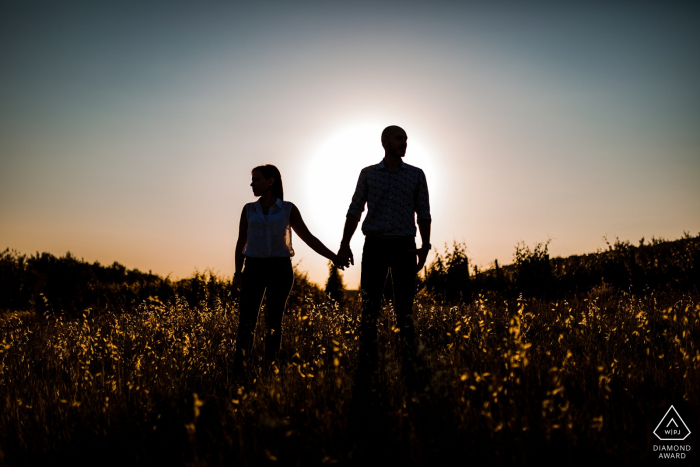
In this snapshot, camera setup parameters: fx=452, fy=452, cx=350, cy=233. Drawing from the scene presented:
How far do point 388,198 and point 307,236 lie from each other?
0.95 m

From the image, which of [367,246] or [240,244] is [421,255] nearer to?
[367,246]

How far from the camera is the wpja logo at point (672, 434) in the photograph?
2.49m

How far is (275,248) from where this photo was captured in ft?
14.4

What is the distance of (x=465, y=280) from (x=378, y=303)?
9.24 meters

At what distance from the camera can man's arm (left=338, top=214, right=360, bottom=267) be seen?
4.54 metres

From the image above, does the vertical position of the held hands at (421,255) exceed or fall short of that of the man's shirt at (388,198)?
it falls short

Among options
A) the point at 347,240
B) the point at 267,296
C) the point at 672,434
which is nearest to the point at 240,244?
the point at 267,296

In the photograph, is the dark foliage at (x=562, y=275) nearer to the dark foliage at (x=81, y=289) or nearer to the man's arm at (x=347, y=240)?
the dark foliage at (x=81, y=289)

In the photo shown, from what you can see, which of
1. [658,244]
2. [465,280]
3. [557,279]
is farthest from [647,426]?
[658,244]

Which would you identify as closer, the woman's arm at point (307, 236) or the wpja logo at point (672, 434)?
the wpja logo at point (672, 434)

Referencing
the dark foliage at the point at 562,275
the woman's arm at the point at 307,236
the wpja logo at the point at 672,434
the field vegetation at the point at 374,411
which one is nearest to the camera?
the wpja logo at the point at 672,434

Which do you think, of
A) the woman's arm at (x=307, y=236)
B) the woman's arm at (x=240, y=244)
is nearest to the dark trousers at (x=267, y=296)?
the woman's arm at (x=240, y=244)

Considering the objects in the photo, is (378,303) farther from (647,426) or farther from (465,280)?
(465,280)

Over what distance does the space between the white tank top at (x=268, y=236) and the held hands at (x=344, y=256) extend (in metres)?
0.50
